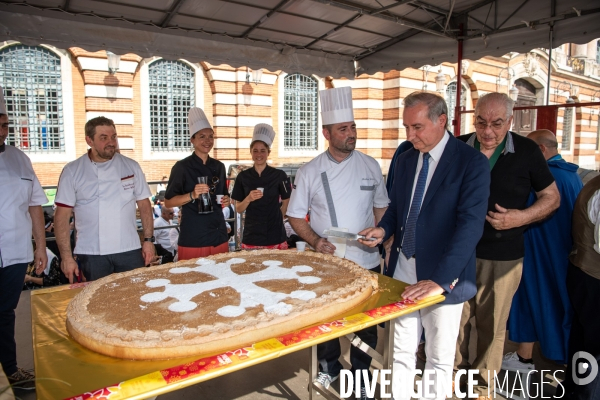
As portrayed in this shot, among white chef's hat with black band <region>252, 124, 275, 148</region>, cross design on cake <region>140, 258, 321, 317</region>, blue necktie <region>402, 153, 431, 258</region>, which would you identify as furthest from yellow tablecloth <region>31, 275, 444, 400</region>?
white chef's hat with black band <region>252, 124, 275, 148</region>

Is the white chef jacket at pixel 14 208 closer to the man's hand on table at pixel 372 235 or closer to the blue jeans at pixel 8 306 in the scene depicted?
the blue jeans at pixel 8 306

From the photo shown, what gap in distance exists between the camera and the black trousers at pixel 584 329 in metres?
2.35

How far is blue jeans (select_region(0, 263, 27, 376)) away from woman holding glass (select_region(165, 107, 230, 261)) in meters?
1.18

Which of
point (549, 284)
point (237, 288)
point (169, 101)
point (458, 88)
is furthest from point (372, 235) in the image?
point (169, 101)

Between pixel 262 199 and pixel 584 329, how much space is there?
292 cm

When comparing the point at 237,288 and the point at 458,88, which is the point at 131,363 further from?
the point at 458,88

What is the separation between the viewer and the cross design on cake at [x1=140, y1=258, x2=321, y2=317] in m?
1.84

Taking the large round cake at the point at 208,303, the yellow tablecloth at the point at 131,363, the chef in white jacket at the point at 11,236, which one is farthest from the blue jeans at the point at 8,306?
the yellow tablecloth at the point at 131,363

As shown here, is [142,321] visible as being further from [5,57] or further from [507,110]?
[5,57]

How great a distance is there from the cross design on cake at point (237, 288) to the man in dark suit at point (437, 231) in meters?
0.55

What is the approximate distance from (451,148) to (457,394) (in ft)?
5.62

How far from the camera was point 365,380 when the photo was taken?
2.69 meters

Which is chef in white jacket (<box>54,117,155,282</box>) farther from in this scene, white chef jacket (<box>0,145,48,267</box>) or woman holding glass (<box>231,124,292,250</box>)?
woman holding glass (<box>231,124,292,250</box>)

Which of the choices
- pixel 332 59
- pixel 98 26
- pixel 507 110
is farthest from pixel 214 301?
pixel 332 59
